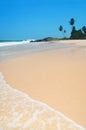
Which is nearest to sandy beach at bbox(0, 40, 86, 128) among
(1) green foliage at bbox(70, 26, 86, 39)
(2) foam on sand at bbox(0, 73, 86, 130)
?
(2) foam on sand at bbox(0, 73, 86, 130)

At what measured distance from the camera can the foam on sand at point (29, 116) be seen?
348 cm

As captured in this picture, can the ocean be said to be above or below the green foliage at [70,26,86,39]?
above

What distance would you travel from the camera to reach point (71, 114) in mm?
3857

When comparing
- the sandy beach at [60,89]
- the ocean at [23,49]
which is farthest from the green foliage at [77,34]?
the sandy beach at [60,89]

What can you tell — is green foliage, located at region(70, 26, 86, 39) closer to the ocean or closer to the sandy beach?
the ocean

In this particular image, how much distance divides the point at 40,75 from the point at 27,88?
1688mm

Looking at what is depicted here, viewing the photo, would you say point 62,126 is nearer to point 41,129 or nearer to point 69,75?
point 41,129

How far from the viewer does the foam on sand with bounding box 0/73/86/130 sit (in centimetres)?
348

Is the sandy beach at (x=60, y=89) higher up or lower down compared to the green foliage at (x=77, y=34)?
higher up

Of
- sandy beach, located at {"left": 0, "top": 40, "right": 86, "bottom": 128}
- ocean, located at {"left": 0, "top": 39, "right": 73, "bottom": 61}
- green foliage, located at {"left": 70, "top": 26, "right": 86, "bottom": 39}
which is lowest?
green foliage, located at {"left": 70, "top": 26, "right": 86, "bottom": 39}

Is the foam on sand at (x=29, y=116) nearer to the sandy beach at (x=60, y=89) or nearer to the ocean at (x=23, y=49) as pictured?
the sandy beach at (x=60, y=89)

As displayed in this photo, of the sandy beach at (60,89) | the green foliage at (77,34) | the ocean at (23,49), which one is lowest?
the green foliage at (77,34)

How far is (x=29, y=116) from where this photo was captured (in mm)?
3949

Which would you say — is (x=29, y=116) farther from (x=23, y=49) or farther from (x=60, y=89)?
(x=23, y=49)
